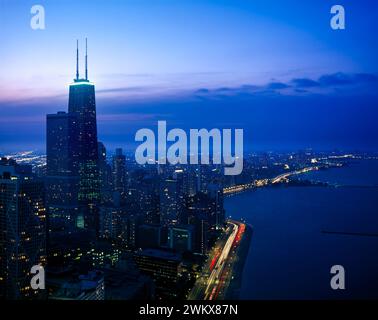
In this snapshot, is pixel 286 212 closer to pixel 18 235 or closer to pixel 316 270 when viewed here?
pixel 316 270

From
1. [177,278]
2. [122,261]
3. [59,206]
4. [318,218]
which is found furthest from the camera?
[59,206]

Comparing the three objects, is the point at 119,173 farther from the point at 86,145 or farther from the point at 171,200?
the point at 86,145

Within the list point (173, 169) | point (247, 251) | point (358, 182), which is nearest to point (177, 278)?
point (247, 251)

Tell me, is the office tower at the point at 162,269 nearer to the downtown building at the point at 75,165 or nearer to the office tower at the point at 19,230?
the office tower at the point at 19,230

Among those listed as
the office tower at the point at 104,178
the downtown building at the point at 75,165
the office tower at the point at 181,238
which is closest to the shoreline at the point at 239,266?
the office tower at the point at 181,238
